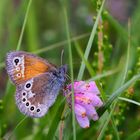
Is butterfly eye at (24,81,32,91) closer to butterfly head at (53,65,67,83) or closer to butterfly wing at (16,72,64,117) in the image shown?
butterfly wing at (16,72,64,117)

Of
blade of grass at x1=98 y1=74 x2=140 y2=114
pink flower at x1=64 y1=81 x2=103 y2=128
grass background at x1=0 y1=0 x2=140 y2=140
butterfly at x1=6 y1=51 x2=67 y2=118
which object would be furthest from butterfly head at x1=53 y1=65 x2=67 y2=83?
blade of grass at x1=98 y1=74 x2=140 y2=114

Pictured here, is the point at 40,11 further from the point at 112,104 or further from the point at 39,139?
the point at 112,104

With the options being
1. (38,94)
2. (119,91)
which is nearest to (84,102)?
(119,91)

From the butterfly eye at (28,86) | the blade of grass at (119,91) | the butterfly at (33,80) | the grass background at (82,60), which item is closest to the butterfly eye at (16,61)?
the butterfly at (33,80)

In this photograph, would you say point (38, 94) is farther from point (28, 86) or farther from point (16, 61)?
point (16, 61)

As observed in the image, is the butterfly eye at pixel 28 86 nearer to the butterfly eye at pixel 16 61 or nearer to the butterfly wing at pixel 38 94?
the butterfly wing at pixel 38 94

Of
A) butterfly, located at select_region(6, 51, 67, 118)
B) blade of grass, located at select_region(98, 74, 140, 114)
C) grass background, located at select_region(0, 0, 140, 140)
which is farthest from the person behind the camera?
butterfly, located at select_region(6, 51, 67, 118)
